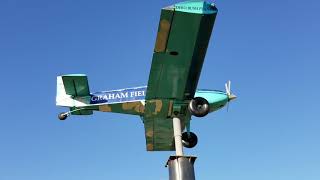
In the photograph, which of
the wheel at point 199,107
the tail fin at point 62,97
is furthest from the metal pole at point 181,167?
the tail fin at point 62,97

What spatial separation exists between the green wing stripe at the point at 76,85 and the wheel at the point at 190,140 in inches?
203

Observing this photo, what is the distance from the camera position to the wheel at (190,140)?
54.8ft

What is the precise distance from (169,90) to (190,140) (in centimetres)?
286

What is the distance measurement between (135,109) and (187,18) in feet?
21.3

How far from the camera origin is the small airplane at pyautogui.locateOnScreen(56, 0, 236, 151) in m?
12.1

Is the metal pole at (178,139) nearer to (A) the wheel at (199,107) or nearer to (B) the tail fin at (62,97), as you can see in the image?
(A) the wheel at (199,107)

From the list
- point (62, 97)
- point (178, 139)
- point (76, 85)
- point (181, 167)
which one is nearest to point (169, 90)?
point (178, 139)

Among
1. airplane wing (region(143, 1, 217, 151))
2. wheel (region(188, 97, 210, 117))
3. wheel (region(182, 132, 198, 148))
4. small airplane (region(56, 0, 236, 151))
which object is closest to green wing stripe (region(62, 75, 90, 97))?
small airplane (region(56, 0, 236, 151))

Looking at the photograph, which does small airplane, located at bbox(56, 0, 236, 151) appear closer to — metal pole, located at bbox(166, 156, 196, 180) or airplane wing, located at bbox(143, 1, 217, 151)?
airplane wing, located at bbox(143, 1, 217, 151)

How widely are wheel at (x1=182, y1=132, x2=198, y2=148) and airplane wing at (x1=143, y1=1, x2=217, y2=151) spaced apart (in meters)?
0.62

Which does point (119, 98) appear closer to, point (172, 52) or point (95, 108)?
point (95, 108)

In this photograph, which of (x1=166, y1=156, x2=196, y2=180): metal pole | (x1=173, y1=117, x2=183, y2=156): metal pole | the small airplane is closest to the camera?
(x1=166, y1=156, x2=196, y2=180): metal pole

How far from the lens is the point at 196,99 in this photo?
15172 millimetres

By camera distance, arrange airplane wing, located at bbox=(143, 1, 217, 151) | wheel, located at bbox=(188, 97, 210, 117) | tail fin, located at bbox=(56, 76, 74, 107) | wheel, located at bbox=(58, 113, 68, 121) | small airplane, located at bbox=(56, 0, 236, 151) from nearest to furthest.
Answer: airplane wing, located at bbox=(143, 1, 217, 151) < small airplane, located at bbox=(56, 0, 236, 151) < wheel, located at bbox=(188, 97, 210, 117) < wheel, located at bbox=(58, 113, 68, 121) < tail fin, located at bbox=(56, 76, 74, 107)
